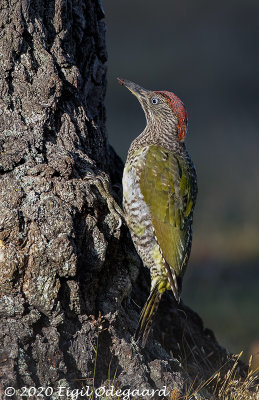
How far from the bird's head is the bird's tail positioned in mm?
1180

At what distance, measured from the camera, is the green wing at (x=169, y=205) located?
4398mm

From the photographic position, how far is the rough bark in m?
3.50

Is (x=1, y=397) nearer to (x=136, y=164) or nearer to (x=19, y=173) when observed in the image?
(x=19, y=173)

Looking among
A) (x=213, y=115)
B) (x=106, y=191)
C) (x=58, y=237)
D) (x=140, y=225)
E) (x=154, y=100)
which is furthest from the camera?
(x=213, y=115)

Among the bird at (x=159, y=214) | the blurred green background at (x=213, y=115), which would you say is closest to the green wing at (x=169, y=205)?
the bird at (x=159, y=214)

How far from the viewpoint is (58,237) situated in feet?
11.6

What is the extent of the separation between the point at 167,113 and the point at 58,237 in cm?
171

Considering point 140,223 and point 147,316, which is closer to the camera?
point 147,316

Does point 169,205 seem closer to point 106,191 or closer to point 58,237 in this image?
point 106,191

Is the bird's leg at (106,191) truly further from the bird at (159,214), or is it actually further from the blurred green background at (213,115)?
the blurred green background at (213,115)

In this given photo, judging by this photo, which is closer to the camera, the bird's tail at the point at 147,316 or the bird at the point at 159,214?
the bird's tail at the point at 147,316

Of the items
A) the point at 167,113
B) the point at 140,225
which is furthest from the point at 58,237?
the point at 167,113

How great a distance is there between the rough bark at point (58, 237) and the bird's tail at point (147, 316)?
0.20ft

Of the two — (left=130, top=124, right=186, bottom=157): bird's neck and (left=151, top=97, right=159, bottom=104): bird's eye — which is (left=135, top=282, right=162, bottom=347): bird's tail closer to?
(left=130, top=124, right=186, bottom=157): bird's neck
